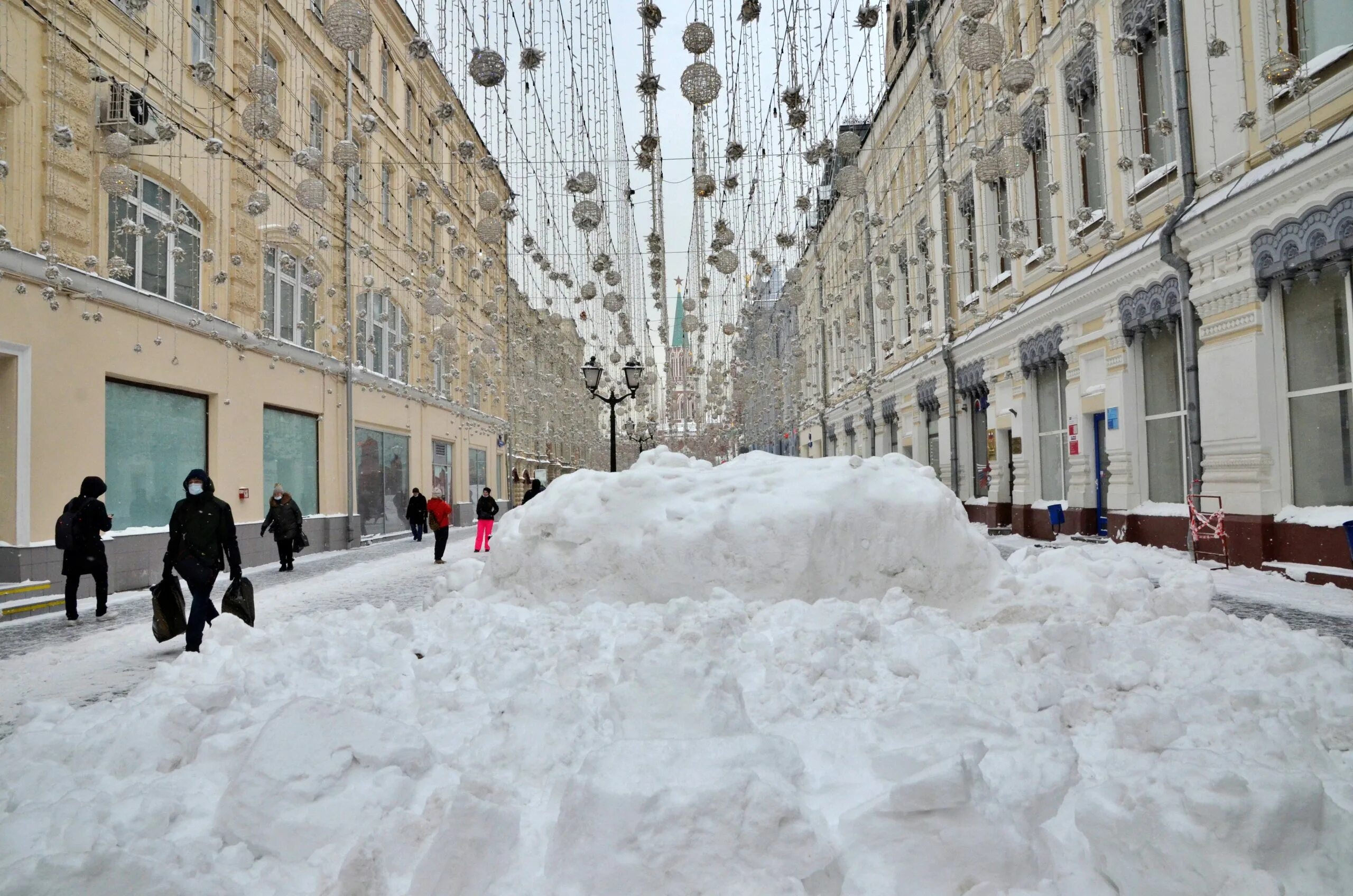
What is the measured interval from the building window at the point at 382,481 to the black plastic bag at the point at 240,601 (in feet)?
44.6

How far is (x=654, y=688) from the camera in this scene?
12.6 ft

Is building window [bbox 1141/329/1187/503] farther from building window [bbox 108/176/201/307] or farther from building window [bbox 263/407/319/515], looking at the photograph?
building window [bbox 263/407/319/515]

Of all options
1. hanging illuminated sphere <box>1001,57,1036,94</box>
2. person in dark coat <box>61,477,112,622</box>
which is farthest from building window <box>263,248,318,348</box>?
hanging illuminated sphere <box>1001,57,1036,94</box>

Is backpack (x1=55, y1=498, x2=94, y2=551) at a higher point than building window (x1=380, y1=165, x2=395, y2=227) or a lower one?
lower

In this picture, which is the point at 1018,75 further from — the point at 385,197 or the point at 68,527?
the point at 385,197

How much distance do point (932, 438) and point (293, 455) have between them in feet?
56.3

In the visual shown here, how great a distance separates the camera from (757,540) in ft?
22.1

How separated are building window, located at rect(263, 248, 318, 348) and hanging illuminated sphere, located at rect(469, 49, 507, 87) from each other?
10763 mm

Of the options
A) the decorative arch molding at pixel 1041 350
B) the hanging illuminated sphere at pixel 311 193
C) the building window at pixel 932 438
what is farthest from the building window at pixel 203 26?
the building window at pixel 932 438

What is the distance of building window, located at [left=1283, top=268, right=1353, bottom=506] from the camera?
344 inches

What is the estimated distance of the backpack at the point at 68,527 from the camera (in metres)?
9.11

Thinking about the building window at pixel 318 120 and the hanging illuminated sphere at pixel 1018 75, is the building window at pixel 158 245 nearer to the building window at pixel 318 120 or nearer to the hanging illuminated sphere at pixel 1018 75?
the building window at pixel 318 120

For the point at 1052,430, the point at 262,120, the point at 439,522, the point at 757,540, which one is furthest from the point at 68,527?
the point at 1052,430

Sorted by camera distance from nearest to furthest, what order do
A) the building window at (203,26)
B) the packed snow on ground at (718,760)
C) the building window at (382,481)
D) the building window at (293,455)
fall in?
the packed snow on ground at (718,760), the building window at (203,26), the building window at (293,455), the building window at (382,481)
